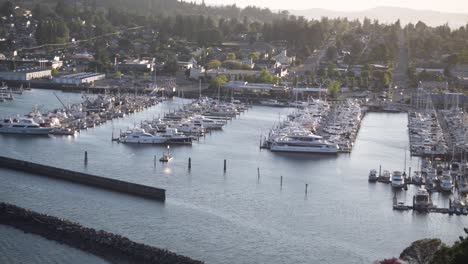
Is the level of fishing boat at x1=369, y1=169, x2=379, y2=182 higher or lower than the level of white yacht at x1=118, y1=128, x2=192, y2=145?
lower

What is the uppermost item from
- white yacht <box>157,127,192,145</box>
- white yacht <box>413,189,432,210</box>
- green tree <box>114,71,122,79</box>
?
green tree <box>114,71,122,79</box>

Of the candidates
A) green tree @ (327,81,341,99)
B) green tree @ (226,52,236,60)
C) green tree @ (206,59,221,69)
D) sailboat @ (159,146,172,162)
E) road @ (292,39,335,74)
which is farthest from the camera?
green tree @ (226,52,236,60)

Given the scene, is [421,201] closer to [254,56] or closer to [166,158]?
[166,158]

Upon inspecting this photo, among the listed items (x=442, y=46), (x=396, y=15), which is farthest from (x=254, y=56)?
(x=396, y=15)

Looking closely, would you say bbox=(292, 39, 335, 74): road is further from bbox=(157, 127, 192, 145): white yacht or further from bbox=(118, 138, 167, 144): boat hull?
bbox=(118, 138, 167, 144): boat hull

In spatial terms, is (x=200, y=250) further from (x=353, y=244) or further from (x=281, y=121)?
(x=281, y=121)

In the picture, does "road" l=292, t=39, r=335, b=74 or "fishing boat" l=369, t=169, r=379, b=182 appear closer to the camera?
"fishing boat" l=369, t=169, r=379, b=182

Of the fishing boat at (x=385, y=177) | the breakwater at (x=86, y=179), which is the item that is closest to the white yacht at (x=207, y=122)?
the fishing boat at (x=385, y=177)

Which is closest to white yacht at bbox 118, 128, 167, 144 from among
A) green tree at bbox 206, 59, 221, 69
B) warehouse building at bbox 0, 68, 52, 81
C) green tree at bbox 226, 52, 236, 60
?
warehouse building at bbox 0, 68, 52, 81
